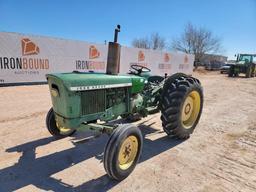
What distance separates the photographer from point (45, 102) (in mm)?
7547

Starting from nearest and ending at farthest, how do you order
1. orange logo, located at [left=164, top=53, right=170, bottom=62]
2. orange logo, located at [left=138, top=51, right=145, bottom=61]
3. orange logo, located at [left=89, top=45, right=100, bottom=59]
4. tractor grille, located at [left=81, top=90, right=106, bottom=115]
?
tractor grille, located at [left=81, top=90, right=106, bottom=115]
orange logo, located at [left=89, top=45, right=100, bottom=59]
orange logo, located at [left=138, top=51, right=145, bottom=61]
orange logo, located at [left=164, top=53, right=170, bottom=62]

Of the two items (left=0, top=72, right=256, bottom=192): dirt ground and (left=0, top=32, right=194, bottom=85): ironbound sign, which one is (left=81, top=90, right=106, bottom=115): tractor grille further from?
(left=0, top=32, right=194, bottom=85): ironbound sign

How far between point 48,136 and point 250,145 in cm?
389

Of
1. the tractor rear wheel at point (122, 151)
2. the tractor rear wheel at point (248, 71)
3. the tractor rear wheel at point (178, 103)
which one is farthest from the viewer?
the tractor rear wheel at point (248, 71)

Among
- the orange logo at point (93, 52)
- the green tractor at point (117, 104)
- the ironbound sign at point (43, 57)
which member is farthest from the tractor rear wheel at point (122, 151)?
the orange logo at point (93, 52)

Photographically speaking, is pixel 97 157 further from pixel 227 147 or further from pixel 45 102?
pixel 45 102

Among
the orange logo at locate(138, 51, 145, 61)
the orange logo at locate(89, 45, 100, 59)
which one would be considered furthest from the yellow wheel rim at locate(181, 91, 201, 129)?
the orange logo at locate(138, 51, 145, 61)

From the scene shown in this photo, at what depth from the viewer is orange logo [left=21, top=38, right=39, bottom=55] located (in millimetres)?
11062

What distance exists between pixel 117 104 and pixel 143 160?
0.99 m

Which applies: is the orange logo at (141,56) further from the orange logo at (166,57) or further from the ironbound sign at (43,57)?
the orange logo at (166,57)

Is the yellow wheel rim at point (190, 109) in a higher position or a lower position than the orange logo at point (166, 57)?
lower

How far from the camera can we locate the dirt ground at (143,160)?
10.1 ft

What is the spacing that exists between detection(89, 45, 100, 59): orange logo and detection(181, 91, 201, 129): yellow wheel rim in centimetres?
966

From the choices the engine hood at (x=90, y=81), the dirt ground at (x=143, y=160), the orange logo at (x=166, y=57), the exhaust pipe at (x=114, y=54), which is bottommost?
the dirt ground at (x=143, y=160)
